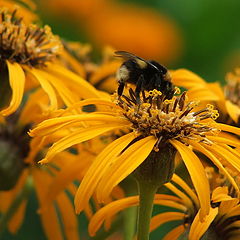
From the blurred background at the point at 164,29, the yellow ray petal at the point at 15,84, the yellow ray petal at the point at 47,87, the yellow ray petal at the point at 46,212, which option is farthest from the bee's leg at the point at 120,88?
the blurred background at the point at 164,29

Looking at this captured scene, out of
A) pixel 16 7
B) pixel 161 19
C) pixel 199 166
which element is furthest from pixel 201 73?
pixel 199 166

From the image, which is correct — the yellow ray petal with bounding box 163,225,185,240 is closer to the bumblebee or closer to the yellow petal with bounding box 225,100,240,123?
the bumblebee

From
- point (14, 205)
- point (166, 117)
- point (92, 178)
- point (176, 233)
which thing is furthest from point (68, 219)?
point (92, 178)

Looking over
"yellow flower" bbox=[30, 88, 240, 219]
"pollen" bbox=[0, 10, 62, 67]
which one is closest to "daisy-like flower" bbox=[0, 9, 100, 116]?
"pollen" bbox=[0, 10, 62, 67]

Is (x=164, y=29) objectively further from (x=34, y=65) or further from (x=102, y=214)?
(x=102, y=214)

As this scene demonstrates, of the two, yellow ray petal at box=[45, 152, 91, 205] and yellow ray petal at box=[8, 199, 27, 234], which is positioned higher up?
yellow ray petal at box=[45, 152, 91, 205]

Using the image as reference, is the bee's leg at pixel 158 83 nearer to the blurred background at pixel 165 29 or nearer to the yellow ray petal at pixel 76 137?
the yellow ray petal at pixel 76 137

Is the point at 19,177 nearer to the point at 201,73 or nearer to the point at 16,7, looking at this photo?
the point at 16,7
